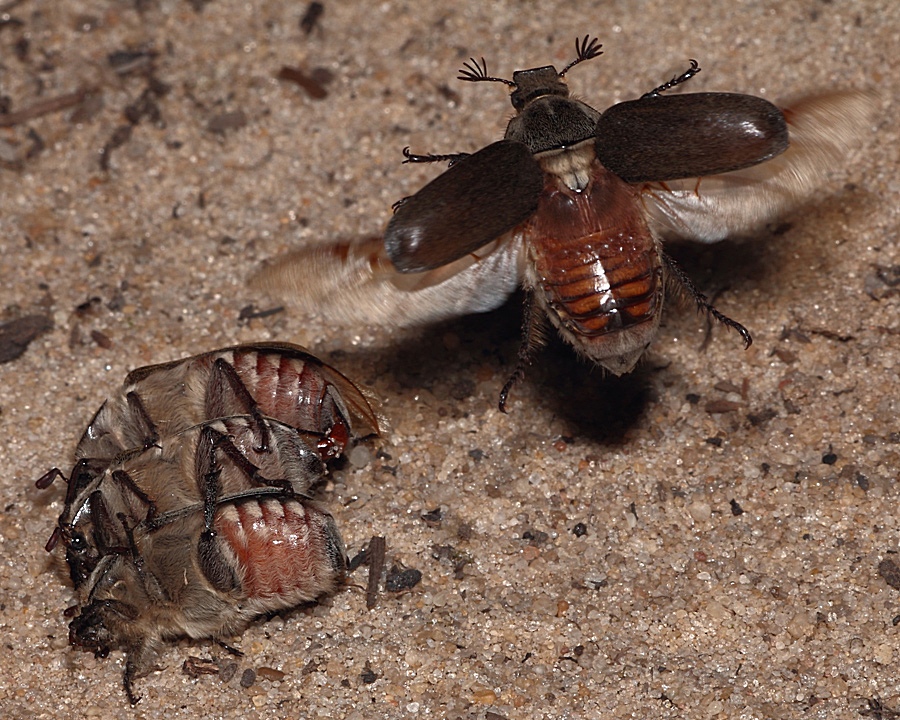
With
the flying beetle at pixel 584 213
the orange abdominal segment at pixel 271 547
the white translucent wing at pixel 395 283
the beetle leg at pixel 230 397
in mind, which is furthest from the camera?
the beetle leg at pixel 230 397

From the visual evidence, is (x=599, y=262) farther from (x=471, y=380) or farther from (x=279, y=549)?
(x=279, y=549)

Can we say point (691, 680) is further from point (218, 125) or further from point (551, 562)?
point (218, 125)

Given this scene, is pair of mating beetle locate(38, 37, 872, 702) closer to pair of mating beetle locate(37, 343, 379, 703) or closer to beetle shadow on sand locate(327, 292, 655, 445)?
pair of mating beetle locate(37, 343, 379, 703)

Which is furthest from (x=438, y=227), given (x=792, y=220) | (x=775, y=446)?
(x=792, y=220)

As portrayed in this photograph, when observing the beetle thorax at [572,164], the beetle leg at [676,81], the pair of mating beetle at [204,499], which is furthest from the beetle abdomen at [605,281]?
the pair of mating beetle at [204,499]

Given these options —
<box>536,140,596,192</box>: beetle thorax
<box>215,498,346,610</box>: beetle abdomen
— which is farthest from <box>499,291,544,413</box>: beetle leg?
<box>215,498,346,610</box>: beetle abdomen

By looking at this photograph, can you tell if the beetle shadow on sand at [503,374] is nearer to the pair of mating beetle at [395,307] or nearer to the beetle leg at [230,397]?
the pair of mating beetle at [395,307]

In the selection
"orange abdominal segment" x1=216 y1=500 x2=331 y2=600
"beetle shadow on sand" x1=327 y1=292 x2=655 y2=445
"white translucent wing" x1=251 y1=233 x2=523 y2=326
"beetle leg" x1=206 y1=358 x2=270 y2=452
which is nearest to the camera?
"white translucent wing" x1=251 y1=233 x2=523 y2=326

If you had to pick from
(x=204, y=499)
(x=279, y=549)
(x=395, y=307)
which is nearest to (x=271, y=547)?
(x=279, y=549)
